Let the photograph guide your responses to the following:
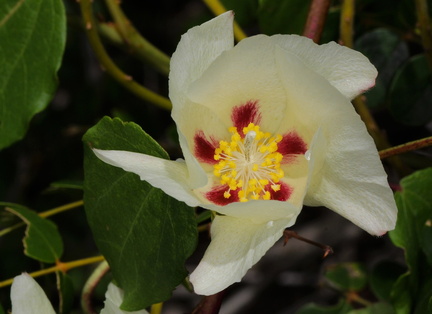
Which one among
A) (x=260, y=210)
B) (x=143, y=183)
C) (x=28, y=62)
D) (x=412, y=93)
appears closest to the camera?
(x=260, y=210)

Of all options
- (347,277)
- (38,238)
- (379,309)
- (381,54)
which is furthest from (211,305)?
(381,54)

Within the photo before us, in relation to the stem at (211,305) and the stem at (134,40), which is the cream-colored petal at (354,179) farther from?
the stem at (134,40)

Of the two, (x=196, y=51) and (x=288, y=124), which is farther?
(x=288, y=124)

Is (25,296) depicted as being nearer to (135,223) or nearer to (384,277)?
(135,223)

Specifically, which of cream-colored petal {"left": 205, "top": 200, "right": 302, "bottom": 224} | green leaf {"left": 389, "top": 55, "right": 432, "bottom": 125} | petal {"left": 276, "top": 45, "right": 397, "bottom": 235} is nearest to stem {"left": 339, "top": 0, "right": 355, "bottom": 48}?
green leaf {"left": 389, "top": 55, "right": 432, "bottom": 125}

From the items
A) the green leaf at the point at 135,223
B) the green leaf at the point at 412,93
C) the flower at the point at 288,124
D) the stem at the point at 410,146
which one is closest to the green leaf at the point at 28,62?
the green leaf at the point at 135,223

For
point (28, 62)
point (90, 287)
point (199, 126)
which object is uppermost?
point (28, 62)

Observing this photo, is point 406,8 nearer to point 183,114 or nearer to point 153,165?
point 183,114
